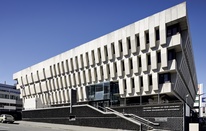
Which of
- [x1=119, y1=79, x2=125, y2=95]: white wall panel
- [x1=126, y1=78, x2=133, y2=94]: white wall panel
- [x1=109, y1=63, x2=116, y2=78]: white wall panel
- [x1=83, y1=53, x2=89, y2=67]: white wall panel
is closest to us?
[x1=126, y1=78, x2=133, y2=94]: white wall panel

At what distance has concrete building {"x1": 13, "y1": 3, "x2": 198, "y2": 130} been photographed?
33353 millimetres

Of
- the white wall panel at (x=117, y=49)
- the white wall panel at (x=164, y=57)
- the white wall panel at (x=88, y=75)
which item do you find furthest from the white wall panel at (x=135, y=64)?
the white wall panel at (x=88, y=75)

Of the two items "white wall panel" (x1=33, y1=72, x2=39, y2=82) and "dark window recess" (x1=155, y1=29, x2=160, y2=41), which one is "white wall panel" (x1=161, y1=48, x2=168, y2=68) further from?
"white wall panel" (x1=33, y1=72, x2=39, y2=82)

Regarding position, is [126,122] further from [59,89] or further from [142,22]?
[59,89]

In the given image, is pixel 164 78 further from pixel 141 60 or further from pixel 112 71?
pixel 112 71

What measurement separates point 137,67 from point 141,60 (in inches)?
54.0

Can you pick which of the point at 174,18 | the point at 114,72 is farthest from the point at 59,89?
the point at 174,18

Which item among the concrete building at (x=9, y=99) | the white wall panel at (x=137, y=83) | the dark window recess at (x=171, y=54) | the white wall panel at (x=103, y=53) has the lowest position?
the concrete building at (x=9, y=99)

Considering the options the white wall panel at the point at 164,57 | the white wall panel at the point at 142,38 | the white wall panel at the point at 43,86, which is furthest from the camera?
the white wall panel at the point at 43,86

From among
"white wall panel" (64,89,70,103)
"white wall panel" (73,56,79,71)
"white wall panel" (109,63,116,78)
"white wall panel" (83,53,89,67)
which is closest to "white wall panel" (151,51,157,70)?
"white wall panel" (109,63,116,78)

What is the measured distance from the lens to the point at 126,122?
95.2 feet

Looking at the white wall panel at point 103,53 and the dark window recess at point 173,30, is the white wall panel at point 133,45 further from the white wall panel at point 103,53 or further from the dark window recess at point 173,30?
the white wall panel at point 103,53

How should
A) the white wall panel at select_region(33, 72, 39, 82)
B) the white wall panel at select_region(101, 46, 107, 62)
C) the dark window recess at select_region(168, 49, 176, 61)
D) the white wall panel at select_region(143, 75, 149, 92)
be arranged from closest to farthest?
the dark window recess at select_region(168, 49, 176, 61), the white wall panel at select_region(143, 75, 149, 92), the white wall panel at select_region(101, 46, 107, 62), the white wall panel at select_region(33, 72, 39, 82)

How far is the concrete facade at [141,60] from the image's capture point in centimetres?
3384
